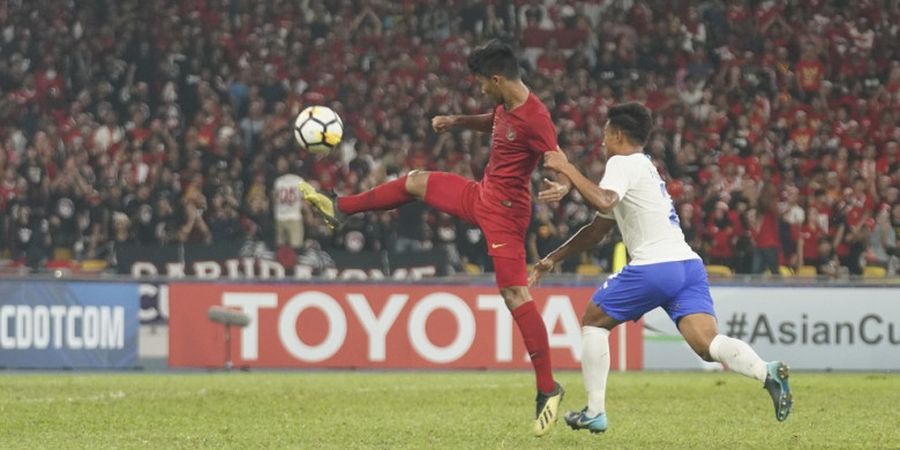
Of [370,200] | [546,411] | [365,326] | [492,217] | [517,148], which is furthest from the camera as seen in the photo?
[365,326]

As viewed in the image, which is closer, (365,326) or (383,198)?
(383,198)

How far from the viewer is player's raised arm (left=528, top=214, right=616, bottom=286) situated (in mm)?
10406

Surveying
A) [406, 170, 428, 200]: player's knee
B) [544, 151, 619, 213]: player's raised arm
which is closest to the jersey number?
[406, 170, 428, 200]: player's knee

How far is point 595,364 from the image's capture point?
10.3 m

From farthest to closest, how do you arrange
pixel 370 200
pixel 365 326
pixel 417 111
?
pixel 417 111
pixel 365 326
pixel 370 200

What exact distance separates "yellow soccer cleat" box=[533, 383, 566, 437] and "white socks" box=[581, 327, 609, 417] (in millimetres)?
401

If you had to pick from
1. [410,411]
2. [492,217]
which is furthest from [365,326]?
[492,217]

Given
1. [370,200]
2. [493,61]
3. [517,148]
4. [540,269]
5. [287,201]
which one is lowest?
[540,269]

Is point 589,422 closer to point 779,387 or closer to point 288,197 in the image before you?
point 779,387

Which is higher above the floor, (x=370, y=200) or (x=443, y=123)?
(x=443, y=123)

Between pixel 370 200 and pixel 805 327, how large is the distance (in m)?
10.9

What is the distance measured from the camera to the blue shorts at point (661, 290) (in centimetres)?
993

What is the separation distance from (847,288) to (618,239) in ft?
12.2

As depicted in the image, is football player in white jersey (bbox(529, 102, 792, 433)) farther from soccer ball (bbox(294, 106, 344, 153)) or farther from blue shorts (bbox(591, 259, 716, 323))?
soccer ball (bbox(294, 106, 344, 153))
